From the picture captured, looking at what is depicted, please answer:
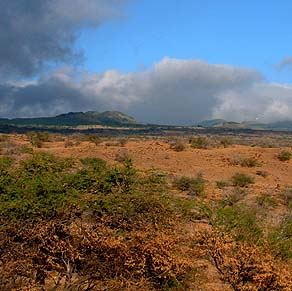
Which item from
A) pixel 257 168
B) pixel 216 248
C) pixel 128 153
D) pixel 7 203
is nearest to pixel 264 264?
pixel 216 248

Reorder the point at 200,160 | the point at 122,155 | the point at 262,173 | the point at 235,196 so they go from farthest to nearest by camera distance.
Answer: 1. the point at 200,160
2. the point at 122,155
3. the point at 262,173
4. the point at 235,196

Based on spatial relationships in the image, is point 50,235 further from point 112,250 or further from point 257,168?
point 257,168

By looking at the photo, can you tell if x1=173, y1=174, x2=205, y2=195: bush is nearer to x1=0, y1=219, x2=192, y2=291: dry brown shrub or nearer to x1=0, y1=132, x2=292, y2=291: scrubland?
x1=0, y1=132, x2=292, y2=291: scrubland

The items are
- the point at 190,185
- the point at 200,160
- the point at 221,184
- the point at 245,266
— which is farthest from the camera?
the point at 200,160

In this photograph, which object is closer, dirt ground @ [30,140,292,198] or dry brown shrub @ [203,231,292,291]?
dry brown shrub @ [203,231,292,291]

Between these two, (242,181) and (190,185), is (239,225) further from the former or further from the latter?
(242,181)

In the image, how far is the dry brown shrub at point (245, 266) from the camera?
13.1 meters

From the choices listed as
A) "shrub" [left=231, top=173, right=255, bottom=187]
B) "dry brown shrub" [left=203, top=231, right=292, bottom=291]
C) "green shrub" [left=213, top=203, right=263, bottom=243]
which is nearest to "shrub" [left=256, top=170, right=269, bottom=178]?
"shrub" [left=231, top=173, right=255, bottom=187]

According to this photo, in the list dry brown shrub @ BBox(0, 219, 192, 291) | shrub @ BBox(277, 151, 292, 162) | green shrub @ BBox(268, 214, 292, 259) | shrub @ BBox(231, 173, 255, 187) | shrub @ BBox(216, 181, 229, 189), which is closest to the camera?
dry brown shrub @ BBox(0, 219, 192, 291)

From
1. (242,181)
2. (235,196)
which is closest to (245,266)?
(235,196)

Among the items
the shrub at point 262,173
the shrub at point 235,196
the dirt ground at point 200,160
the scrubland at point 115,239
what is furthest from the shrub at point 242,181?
the scrubland at point 115,239

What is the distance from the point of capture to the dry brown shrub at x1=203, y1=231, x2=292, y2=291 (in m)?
13.1

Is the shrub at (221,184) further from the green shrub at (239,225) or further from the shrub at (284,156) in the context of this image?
the green shrub at (239,225)

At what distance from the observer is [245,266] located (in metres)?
13.7
